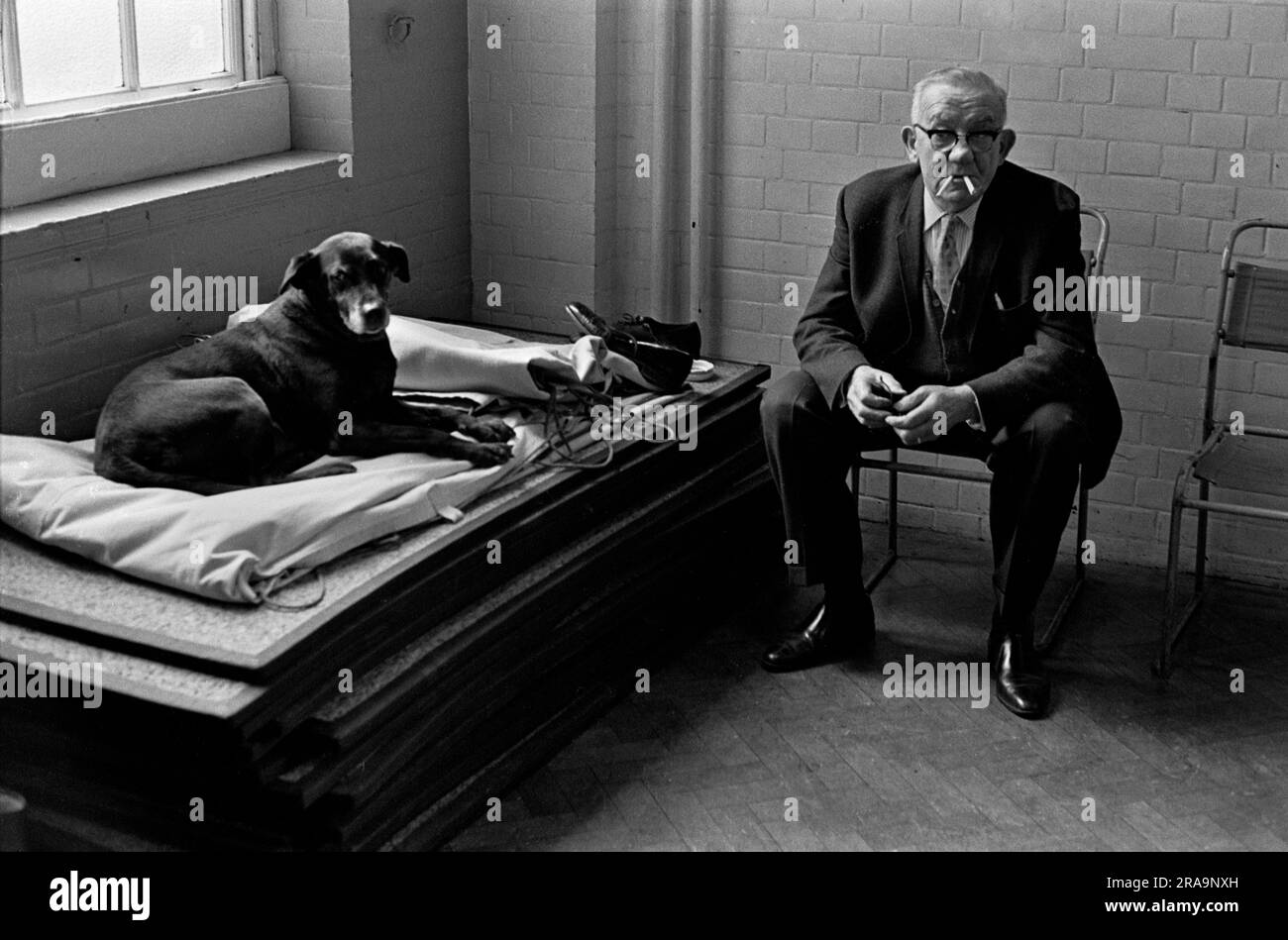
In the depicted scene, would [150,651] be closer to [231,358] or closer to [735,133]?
[231,358]

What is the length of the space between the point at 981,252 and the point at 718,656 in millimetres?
1178

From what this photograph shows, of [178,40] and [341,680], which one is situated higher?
[178,40]

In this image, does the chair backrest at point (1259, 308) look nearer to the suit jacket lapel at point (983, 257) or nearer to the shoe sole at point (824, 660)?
the suit jacket lapel at point (983, 257)

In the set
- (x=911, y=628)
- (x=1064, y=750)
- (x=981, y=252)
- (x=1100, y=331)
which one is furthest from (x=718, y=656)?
(x=1100, y=331)

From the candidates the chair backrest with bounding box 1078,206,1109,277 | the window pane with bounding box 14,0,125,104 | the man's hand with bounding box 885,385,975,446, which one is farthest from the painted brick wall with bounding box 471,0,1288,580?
the window pane with bounding box 14,0,125,104

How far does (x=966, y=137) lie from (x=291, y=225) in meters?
1.87

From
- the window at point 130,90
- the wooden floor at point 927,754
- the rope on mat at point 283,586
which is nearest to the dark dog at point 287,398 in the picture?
the rope on mat at point 283,586

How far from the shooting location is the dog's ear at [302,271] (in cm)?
364

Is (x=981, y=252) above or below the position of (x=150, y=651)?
above

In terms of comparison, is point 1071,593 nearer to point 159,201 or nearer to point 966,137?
point 966,137

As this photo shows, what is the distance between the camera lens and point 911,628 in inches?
166

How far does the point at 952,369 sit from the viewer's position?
3.96 metres

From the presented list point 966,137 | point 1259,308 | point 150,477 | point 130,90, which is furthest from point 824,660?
point 130,90

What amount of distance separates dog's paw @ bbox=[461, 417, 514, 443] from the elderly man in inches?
24.9
